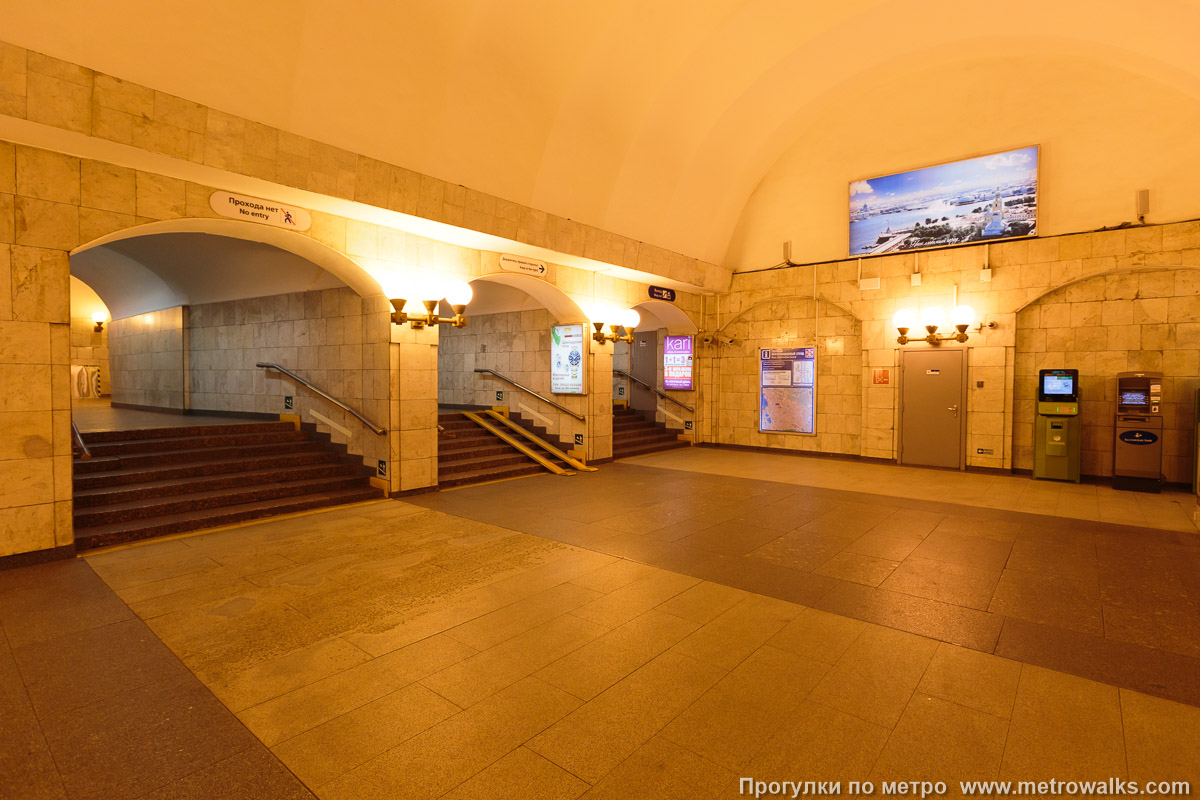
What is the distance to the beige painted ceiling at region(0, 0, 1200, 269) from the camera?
554 cm

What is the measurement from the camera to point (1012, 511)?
7398 mm

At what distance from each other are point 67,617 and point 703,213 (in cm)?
1116

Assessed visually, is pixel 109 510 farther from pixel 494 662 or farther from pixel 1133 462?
pixel 1133 462

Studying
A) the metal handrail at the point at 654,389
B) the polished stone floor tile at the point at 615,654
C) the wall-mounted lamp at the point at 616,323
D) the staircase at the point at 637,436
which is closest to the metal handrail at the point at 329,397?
the wall-mounted lamp at the point at 616,323

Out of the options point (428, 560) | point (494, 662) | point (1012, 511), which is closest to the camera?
point (494, 662)

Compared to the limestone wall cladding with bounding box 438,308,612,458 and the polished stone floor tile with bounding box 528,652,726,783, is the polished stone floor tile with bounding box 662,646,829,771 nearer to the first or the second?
the polished stone floor tile with bounding box 528,652,726,783

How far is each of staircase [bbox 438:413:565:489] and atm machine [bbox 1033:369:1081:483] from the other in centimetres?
835

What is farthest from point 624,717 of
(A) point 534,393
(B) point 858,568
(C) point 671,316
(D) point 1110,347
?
(C) point 671,316

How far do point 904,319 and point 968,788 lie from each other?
10020 millimetres

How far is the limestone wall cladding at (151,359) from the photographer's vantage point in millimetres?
12898

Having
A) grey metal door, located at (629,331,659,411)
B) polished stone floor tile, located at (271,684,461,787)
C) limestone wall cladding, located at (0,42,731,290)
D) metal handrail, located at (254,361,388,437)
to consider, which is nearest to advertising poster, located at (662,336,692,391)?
grey metal door, located at (629,331,659,411)

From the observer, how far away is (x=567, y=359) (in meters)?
11.5

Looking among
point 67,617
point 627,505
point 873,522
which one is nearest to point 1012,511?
point 873,522

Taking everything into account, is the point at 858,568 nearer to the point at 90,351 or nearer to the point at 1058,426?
the point at 1058,426
